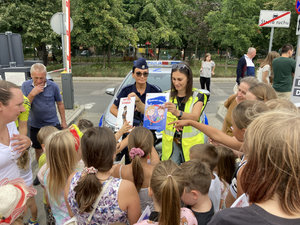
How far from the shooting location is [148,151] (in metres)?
2.19

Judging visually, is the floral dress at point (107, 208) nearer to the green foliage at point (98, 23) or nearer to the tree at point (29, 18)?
the green foliage at point (98, 23)

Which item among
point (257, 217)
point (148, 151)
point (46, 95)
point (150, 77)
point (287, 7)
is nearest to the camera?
point (257, 217)

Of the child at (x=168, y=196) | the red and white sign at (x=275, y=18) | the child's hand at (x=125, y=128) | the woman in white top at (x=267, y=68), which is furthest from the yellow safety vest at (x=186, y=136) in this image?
the red and white sign at (x=275, y=18)

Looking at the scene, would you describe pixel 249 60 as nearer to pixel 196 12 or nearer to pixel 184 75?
pixel 184 75

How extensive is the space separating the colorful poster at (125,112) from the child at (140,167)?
695 millimetres

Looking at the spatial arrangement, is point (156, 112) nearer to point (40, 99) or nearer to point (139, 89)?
point (139, 89)

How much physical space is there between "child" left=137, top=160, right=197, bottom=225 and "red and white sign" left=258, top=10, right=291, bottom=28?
6551mm

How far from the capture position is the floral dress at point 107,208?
1680mm

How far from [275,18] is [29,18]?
19.2 metres

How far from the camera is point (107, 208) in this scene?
1.68m

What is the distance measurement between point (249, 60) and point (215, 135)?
5626mm

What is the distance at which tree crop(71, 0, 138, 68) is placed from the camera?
18188mm

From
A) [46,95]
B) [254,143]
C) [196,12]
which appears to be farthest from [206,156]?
[196,12]

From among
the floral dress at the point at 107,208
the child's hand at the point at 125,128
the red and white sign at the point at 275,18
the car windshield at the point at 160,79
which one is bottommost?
the floral dress at the point at 107,208
